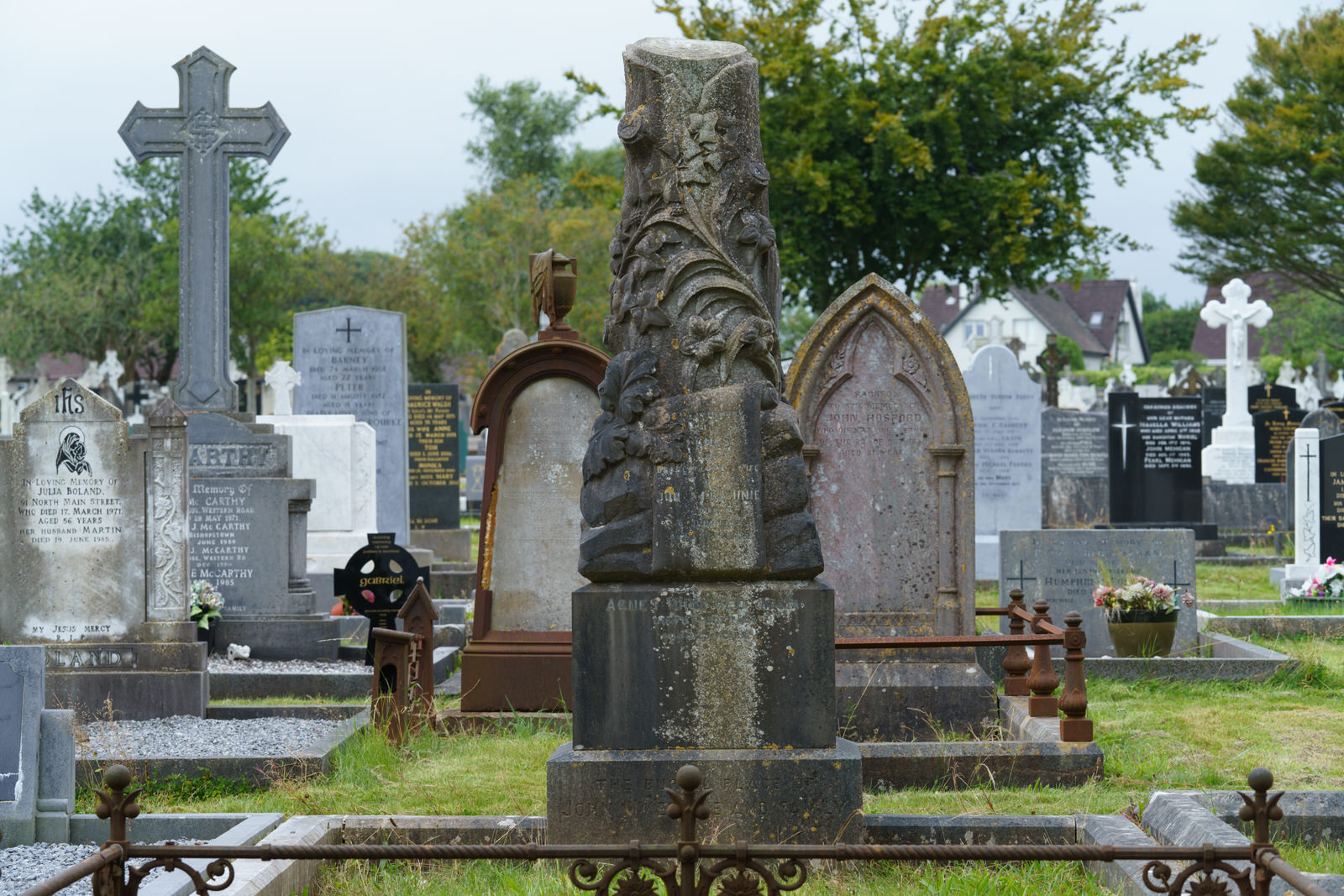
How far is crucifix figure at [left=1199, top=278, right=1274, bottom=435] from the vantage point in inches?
982

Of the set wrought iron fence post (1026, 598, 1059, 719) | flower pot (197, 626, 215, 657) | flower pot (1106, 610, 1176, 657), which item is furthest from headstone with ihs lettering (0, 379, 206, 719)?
flower pot (1106, 610, 1176, 657)

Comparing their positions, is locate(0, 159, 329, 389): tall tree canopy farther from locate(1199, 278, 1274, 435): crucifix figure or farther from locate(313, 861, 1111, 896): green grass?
locate(313, 861, 1111, 896): green grass

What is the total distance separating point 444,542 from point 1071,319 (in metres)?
69.2

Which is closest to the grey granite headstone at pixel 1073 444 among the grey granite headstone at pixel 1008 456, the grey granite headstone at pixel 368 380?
the grey granite headstone at pixel 1008 456

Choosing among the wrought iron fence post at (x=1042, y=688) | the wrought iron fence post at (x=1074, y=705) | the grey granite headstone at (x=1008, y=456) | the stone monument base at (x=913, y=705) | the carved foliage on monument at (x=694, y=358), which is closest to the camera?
the carved foliage on monument at (x=694, y=358)

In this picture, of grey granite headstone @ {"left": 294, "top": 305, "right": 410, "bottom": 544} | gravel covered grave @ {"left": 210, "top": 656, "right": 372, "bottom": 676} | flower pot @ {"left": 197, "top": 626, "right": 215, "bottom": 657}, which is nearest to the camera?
gravel covered grave @ {"left": 210, "top": 656, "right": 372, "bottom": 676}

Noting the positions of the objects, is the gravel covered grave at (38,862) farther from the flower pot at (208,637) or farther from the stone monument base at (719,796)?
the flower pot at (208,637)

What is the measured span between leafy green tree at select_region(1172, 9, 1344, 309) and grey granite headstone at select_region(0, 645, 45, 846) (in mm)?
32143

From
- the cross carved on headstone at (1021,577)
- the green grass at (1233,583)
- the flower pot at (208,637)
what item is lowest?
the flower pot at (208,637)

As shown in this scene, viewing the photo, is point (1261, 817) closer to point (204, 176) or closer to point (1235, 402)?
point (204, 176)

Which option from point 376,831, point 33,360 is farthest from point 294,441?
point 33,360

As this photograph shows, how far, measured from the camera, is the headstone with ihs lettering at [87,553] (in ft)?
28.2

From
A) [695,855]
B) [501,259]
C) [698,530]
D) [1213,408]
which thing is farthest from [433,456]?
[501,259]

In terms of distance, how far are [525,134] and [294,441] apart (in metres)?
50.3
